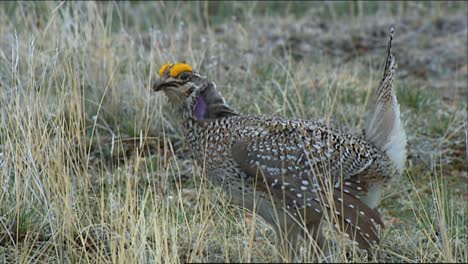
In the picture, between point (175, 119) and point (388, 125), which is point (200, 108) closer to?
point (388, 125)

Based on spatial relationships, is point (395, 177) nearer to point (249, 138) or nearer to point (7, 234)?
point (249, 138)

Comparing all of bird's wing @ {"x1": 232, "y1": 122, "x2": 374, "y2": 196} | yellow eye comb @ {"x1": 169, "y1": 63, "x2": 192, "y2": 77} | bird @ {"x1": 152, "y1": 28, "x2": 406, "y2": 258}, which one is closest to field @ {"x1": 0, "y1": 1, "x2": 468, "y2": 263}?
bird @ {"x1": 152, "y1": 28, "x2": 406, "y2": 258}

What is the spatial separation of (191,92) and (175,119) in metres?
1.76

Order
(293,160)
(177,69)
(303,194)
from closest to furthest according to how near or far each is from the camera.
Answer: (303,194) → (293,160) → (177,69)

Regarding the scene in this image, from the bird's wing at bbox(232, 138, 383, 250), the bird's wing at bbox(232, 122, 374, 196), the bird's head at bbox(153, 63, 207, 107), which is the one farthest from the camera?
the bird's head at bbox(153, 63, 207, 107)

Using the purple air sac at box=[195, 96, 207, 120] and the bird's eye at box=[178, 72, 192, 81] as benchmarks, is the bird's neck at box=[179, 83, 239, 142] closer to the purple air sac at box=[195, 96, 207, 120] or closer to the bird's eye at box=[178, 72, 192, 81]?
the purple air sac at box=[195, 96, 207, 120]

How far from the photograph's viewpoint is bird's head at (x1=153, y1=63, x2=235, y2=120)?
15.0ft

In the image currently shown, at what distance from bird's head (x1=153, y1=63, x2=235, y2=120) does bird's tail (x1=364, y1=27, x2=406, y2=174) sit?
764 mm

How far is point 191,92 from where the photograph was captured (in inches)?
182

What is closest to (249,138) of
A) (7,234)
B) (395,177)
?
(395,177)

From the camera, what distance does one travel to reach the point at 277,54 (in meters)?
8.75

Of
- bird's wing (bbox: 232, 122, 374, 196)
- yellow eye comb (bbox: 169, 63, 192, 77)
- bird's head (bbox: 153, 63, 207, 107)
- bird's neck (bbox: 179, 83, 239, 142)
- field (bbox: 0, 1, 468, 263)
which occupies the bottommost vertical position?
field (bbox: 0, 1, 468, 263)

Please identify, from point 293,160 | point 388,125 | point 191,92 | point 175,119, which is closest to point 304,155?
point 293,160

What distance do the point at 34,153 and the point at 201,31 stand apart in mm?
5259
